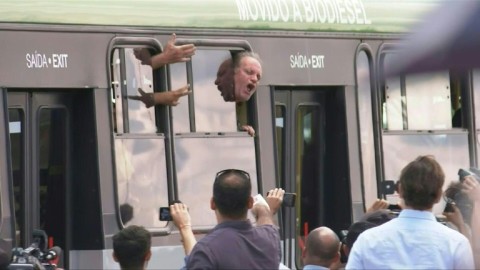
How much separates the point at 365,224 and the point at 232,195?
1145mm

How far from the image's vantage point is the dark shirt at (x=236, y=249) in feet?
16.8

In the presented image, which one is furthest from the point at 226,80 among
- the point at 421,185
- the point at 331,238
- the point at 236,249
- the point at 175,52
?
the point at 421,185

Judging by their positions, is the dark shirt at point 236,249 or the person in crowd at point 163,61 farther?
the person in crowd at point 163,61

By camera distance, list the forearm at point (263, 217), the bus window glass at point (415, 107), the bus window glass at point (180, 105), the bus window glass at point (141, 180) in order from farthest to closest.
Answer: the bus window glass at point (415, 107)
the bus window glass at point (180, 105)
the bus window glass at point (141, 180)
the forearm at point (263, 217)

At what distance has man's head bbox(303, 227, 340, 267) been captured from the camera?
577cm

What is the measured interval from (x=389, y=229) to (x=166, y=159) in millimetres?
4998

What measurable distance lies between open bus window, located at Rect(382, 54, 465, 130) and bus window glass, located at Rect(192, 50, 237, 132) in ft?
5.79

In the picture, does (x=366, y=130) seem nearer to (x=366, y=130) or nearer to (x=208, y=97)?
(x=366, y=130)

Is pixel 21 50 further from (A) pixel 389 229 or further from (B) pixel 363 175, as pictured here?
(A) pixel 389 229

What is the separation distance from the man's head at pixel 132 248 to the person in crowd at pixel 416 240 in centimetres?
121

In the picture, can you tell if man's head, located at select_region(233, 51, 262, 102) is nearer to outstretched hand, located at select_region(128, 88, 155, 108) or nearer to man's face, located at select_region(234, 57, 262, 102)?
man's face, located at select_region(234, 57, 262, 102)

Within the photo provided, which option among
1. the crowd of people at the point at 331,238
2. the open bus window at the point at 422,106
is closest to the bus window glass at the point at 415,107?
the open bus window at the point at 422,106

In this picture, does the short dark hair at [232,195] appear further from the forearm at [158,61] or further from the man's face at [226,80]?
the man's face at [226,80]

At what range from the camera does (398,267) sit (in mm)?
4719
